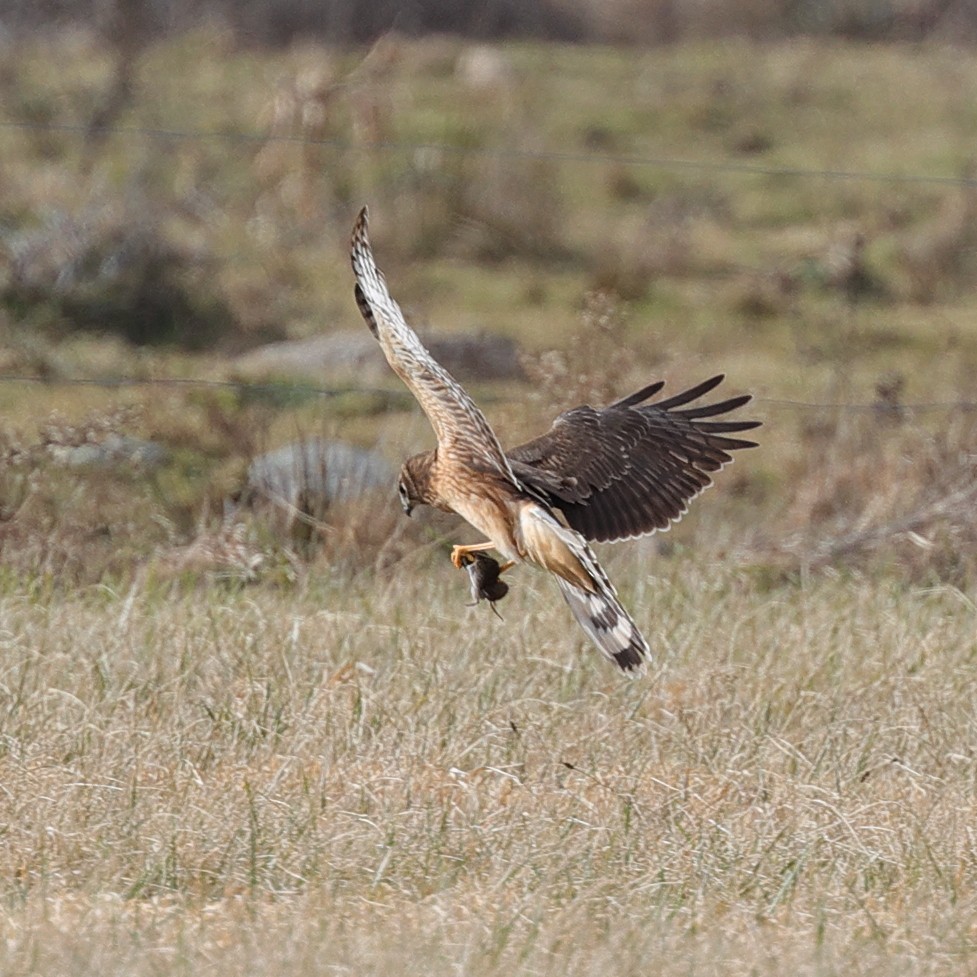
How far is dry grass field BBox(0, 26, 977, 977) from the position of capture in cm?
445

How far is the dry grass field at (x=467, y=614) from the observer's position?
14.6 ft

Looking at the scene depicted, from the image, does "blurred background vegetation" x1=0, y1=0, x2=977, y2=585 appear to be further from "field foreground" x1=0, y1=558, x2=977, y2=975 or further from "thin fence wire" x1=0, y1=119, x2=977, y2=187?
"field foreground" x1=0, y1=558, x2=977, y2=975

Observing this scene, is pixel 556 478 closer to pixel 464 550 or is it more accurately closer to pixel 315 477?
pixel 464 550

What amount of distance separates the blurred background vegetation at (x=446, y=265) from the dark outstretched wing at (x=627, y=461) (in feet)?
5.93

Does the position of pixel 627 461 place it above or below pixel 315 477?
above

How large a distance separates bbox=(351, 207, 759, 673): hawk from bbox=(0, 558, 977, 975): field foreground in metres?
0.55

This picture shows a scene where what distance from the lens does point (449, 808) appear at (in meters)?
4.99

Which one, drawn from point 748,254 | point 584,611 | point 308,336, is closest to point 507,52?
point 748,254

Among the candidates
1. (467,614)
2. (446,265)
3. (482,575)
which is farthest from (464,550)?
(446,265)

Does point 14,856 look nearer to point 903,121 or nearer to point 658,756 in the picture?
point 658,756

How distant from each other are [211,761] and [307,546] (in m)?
2.38

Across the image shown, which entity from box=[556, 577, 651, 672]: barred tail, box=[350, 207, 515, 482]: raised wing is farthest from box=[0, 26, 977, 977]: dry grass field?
box=[350, 207, 515, 482]: raised wing

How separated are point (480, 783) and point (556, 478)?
2.59ft

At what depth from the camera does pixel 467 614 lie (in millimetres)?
6914
